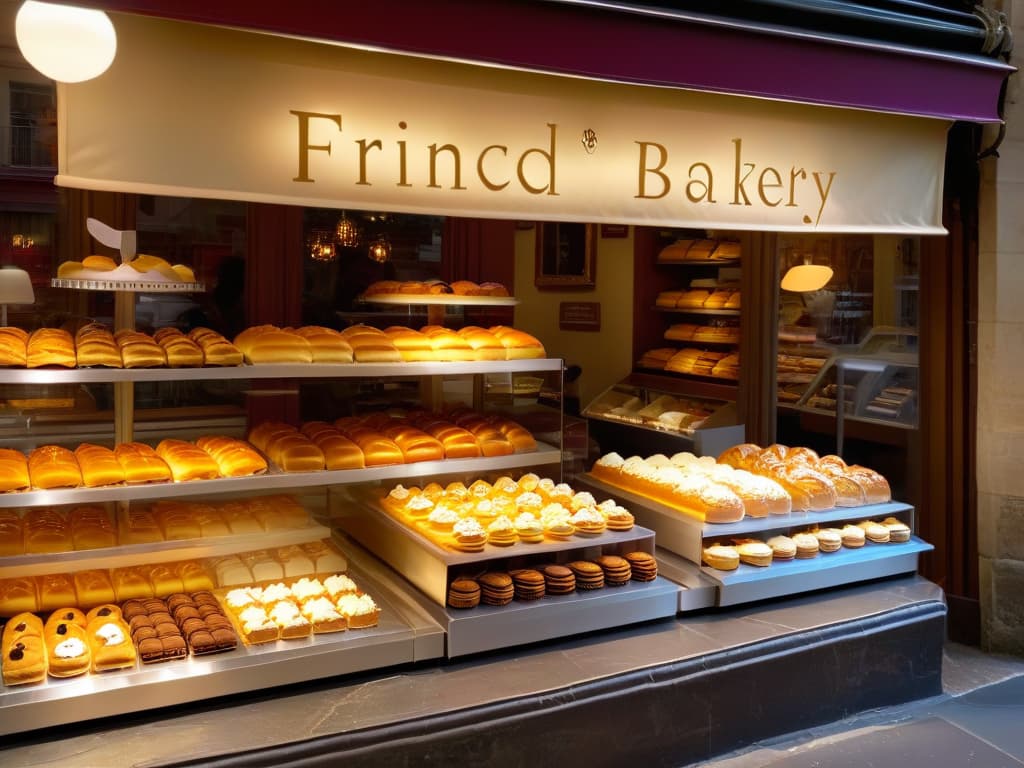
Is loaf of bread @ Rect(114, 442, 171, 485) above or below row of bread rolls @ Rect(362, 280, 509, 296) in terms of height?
below

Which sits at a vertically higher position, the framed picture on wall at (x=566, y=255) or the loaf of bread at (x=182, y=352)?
the framed picture on wall at (x=566, y=255)

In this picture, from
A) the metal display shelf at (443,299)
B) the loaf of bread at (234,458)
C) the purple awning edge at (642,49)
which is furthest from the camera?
the metal display shelf at (443,299)

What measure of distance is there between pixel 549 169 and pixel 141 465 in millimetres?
2050

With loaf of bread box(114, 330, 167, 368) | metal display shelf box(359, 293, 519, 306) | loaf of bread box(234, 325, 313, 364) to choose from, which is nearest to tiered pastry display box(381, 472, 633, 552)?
loaf of bread box(234, 325, 313, 364)

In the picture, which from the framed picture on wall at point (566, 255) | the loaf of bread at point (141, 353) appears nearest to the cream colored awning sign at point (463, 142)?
the loaf of bread at point (141, 353)

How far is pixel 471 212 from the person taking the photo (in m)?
3.62

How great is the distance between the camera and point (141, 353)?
11.1 feet

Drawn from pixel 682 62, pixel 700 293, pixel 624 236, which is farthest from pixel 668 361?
pixel 682 62

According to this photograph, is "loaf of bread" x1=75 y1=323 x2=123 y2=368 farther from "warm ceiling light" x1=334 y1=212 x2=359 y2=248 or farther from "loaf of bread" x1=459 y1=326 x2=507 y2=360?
"warm ceiling light" x1=334 y1=212 x2=359 y2=248

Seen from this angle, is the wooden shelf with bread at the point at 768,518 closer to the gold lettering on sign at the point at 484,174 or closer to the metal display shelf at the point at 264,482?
the metal display shelf at the point at 264,482

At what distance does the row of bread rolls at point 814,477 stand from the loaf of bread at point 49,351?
3400 mm

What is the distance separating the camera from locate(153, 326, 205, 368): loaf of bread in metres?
3.45

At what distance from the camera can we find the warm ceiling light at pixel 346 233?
7.32m

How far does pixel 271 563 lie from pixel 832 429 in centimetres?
509
